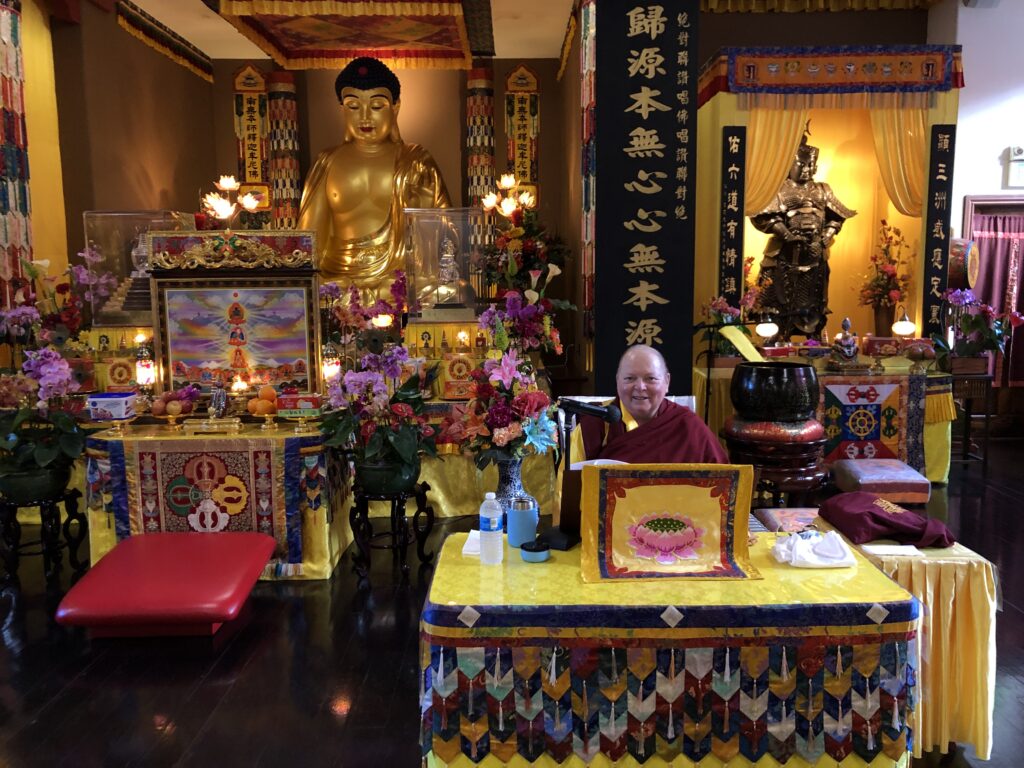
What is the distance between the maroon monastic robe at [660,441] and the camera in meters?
2.44

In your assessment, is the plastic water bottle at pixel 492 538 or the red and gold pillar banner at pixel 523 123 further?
the red and gold pillar banner at pixel 523 123

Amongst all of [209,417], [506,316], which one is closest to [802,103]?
[506,316]

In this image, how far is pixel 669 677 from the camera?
1780 mm

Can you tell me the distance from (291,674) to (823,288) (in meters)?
5.87

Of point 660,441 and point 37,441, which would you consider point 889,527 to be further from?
point 37,441

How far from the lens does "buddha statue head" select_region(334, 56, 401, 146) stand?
6.89 metres

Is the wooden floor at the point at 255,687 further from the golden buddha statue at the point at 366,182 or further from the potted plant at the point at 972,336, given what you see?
the golden buddha statue at the point at 366,182

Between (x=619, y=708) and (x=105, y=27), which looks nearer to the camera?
(x=619, y=708)

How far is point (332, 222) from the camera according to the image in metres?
7.27

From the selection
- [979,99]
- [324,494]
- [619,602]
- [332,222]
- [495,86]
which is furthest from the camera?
[495,86]

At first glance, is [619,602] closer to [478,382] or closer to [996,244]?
[478,382]

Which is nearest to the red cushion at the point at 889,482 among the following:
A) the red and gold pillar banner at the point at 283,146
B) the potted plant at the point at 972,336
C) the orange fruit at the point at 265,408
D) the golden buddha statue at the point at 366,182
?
the potted plant at the point at 972,336

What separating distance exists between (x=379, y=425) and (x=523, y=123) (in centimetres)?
531

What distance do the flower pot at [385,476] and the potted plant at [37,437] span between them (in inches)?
51.5
